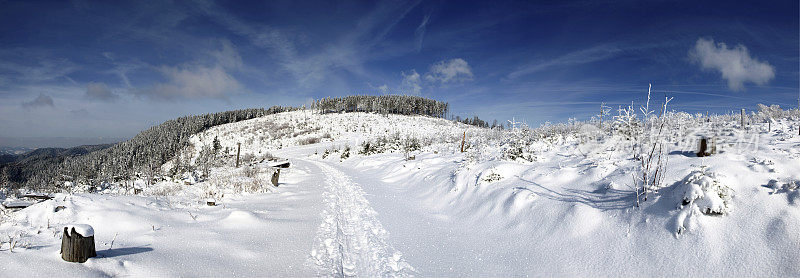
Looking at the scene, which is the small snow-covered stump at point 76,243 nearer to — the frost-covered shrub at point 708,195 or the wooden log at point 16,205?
the wooden log at point 16,205

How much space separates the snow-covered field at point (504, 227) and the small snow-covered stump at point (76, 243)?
4.2 inches

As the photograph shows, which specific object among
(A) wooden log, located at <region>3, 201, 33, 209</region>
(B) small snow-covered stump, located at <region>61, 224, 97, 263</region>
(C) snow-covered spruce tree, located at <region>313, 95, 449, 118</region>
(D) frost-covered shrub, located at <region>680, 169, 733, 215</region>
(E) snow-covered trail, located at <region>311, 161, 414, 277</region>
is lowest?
(E) snow-covered trail, located at <region>311, 161, 414, 277</region>

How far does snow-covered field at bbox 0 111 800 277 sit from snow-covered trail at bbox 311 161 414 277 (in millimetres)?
37

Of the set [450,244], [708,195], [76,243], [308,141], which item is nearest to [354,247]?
[450,244]

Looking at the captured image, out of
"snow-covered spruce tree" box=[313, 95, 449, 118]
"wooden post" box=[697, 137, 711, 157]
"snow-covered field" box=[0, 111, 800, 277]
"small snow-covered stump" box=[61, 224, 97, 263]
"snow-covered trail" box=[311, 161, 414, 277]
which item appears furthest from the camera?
"snow-covered spruce tree" box=[313, 95, 449, 118]

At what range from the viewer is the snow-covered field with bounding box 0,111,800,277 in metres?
3.54

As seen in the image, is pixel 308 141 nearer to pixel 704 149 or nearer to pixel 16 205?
pixel 16 205

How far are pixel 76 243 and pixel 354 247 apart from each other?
13.0 feet

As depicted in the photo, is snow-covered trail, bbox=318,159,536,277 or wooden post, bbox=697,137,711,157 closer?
snow-covered trail, bbox=318,159,536,277

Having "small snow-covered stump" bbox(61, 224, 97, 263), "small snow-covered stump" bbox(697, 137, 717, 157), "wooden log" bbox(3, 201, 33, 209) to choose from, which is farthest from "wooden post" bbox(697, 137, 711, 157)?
"wooden log" bbox(3, 201, 33, 209)

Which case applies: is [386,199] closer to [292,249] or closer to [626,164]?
[292,249]

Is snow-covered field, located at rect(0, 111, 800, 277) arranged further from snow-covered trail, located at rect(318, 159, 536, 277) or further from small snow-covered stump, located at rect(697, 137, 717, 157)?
small snow-covered stump, located at rect(697, 137, 717, 157)

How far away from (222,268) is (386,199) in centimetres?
642

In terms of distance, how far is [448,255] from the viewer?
217 inches
